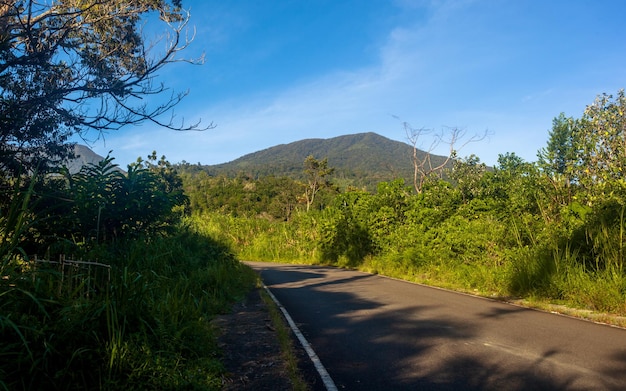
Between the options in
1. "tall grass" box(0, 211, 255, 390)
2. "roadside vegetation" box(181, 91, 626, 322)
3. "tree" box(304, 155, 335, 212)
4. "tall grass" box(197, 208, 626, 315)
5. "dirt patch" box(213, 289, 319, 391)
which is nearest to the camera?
"tall grass" box(0, 211, 255, 390)

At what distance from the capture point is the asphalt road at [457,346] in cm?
500

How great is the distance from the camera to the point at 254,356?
623cm

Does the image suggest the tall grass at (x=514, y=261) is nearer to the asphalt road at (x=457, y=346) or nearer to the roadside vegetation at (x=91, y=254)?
the asphalt road at (x=457, y=346)

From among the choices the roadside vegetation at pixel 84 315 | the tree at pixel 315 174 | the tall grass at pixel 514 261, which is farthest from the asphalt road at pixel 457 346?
the tree at pixel 315 174

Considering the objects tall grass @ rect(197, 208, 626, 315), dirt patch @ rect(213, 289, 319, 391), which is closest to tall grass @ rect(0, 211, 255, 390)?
dirt patch @ rect(213, 289, 319, 391)

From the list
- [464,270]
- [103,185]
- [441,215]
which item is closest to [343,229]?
[441,215]

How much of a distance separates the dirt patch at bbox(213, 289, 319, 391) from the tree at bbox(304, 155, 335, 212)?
2455 inches

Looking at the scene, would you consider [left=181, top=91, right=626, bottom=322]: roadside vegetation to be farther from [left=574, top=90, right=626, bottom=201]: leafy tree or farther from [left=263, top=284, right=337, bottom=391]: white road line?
[left=263, top=284, right=337, bottom=391]: white road line

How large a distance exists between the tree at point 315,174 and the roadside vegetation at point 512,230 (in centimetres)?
3935

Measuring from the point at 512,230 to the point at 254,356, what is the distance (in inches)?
410

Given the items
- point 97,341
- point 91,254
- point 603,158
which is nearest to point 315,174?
point 603,158

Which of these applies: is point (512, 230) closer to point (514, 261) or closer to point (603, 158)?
point (514, 261)

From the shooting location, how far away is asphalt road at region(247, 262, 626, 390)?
16.4 feet

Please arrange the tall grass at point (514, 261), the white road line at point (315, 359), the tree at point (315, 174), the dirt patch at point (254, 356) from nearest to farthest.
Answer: the white road line at point (315, 359) → the dirt patch at point (254, 356) → the tall grass at point (514, 261) → the tree at point (315, 174)
